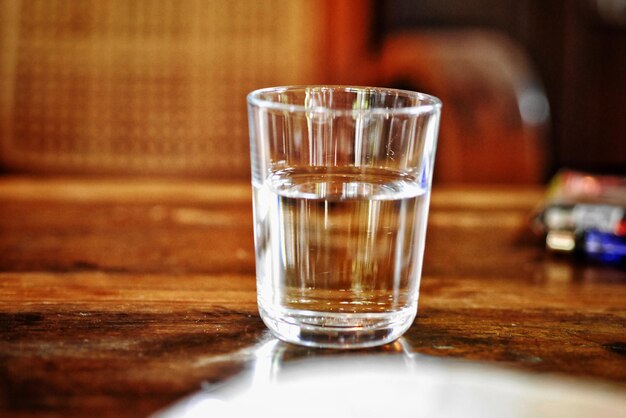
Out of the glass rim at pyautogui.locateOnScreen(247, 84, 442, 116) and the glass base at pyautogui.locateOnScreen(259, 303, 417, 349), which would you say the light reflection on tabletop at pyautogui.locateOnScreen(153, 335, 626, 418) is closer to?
the glass base at pyautogui.locateOnScreen(259, 303, 417, 349)

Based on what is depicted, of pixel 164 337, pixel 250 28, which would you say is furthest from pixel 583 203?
pixel 250 28

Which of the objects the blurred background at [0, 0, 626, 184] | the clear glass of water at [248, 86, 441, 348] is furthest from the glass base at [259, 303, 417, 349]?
the blurred background at [0, 0, 626, 184]

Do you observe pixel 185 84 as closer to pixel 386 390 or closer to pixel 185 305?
pixel 185 305

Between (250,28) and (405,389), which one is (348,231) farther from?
(250,28)

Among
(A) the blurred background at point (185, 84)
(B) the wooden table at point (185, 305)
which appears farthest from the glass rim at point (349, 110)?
(A) the blurred background at point (185, 84)

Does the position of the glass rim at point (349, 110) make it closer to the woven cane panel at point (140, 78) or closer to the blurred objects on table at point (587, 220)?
the blurred objects on table at point (587, 220)

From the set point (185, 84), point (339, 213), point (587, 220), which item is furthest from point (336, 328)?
point (185, 84)
